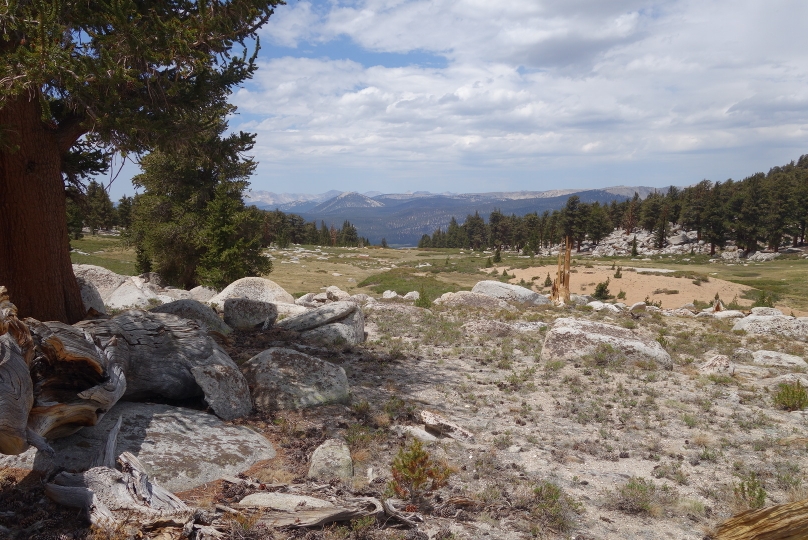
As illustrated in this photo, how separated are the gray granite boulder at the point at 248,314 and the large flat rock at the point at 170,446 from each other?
830 centimetres

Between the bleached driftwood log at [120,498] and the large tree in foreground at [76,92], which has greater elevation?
the large tree in foreground at [76,92]

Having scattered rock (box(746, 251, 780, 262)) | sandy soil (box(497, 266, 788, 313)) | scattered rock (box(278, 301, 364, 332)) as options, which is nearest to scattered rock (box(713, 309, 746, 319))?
sandy soil (box(497, 266, 788, 313))

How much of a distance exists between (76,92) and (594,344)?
1379cm

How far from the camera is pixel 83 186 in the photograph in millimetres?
11047

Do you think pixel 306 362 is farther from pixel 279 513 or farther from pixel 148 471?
pixel 279 513

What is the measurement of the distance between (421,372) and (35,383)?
8622mm

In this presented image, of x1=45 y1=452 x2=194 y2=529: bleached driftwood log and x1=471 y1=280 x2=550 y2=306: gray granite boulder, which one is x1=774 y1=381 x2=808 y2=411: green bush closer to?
x1=45 y1=452 x2=194 y2=529: bleached driftwood log

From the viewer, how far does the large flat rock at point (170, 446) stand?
605 centimetres

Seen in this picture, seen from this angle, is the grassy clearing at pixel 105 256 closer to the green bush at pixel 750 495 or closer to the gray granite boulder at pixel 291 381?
the gray granite boulder at pixel 291 381

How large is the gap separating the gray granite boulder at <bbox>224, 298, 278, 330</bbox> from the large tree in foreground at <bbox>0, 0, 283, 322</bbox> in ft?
21.5

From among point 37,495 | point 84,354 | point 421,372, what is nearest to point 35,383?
point 84,354

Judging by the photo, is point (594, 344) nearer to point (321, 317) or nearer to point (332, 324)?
point (332, 324)

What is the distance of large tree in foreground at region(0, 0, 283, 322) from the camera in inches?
267

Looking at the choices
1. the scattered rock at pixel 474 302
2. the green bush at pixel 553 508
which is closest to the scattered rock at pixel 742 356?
the scattered rock at pixel 474 302
